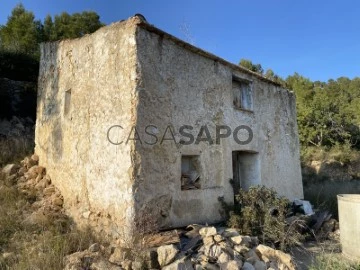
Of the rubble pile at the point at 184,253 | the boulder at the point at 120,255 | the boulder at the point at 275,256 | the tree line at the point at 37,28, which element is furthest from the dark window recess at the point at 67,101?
the tree line at the point at 37,28

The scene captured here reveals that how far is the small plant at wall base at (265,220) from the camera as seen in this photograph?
6449mm

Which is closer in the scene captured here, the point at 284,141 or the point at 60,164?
the point at 60,164

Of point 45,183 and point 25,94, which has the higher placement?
point 25,94

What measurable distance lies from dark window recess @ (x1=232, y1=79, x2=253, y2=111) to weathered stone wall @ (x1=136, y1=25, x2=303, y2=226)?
0.20 m

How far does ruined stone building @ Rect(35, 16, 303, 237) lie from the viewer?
5992mm

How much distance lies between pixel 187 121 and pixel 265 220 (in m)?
2.57

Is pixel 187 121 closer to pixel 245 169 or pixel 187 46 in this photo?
pixel 187 46

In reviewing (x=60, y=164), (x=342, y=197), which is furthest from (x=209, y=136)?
(x=60, y=164)

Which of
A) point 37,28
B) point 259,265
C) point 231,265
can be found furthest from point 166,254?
point 37,28

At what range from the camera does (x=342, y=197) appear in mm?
6773

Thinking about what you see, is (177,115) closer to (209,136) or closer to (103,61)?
(209,136)

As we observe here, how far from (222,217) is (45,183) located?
4.37 metres

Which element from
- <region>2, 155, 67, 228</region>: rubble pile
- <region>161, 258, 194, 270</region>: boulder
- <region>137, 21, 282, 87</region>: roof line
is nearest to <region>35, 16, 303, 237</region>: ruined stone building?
<region>137, 21, 282, 87</region>: roof line

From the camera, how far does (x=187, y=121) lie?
6945 millimetres
